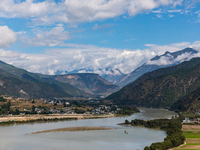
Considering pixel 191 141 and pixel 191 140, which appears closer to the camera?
pixel 191 141

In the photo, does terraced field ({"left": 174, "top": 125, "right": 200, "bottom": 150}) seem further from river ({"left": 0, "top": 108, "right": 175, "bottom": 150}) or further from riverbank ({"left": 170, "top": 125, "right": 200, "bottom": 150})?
river ({"left": 0, "top": 108, "right": 175, "bottom": 150})

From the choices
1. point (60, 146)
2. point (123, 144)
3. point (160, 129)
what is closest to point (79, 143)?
point (60, 146)

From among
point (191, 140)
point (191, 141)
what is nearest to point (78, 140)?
point (191, 141)

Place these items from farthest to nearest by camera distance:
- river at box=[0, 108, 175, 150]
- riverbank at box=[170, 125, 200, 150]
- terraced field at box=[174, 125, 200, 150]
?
river at box=[0, 108, 175, 150], riverbank at box=[170, 125, 200, 150], terraced field at box=[174, 125, 200, 150]

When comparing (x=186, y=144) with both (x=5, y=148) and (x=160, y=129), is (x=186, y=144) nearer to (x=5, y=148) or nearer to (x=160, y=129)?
(x=160, y=129)

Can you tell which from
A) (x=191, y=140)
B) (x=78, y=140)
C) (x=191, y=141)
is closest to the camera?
(x=191, y=141)

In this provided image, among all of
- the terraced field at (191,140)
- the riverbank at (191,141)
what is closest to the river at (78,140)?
the riverbank at (191,141)

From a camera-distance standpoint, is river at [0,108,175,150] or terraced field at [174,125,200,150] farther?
river at [0,108,175,150]

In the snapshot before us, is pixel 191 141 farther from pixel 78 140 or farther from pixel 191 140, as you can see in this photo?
pixel 78 140

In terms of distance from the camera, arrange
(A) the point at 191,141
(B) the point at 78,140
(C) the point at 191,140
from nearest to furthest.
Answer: (A) the point at 191,141
(C) the point at 191,140
(B) the point at 78,140

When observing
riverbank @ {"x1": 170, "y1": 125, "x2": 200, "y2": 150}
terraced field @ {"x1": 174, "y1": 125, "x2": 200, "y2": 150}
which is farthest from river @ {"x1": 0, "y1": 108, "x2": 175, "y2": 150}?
terraced field @ {"x1": 174, "y1": 125, "x2": 200, "y2": 150}

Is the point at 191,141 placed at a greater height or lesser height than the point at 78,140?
greater
